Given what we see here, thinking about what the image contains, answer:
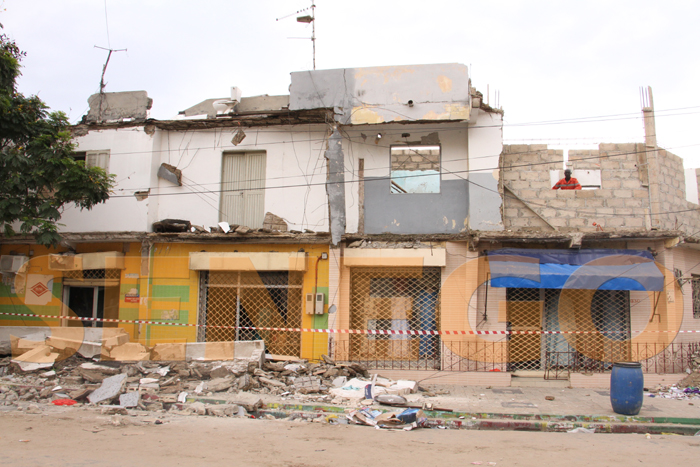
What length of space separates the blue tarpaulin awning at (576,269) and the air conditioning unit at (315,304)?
3840mm

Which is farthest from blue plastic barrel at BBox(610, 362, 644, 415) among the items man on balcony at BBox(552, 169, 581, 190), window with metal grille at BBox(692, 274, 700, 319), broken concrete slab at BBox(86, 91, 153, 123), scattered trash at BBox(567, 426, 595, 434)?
broken concrete slab at BBox(86, 91, 153, 123)

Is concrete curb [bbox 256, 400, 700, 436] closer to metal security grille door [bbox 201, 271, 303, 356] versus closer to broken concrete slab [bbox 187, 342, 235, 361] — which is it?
broken concrete slab [bbox 187, 342, 235, 361]

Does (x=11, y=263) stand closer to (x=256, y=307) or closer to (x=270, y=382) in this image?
(x=256, y=307)

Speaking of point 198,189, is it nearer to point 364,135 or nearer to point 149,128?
point 149,128

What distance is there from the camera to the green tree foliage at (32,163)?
10.5 meters

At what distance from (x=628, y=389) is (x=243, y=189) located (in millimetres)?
9148

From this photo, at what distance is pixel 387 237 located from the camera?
11.6 m

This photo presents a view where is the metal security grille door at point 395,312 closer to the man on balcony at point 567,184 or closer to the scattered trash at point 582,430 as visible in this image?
the man on balcony at point 567,184

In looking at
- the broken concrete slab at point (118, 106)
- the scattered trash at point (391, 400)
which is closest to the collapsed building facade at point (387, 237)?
the broken concrete slab at point (118, 106)

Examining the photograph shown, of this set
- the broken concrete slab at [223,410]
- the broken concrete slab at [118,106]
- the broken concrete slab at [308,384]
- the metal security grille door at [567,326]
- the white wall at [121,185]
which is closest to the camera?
the broken concrete slab at [223,410]

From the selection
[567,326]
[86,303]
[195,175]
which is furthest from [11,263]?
[567,326]

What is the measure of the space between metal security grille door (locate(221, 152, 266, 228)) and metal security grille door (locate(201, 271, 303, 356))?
1.40m

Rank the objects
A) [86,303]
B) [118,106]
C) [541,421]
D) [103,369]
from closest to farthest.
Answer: [541,421] → [103,369] → [86,303] → [118,106]

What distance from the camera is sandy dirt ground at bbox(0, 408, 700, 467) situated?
18.1ft
